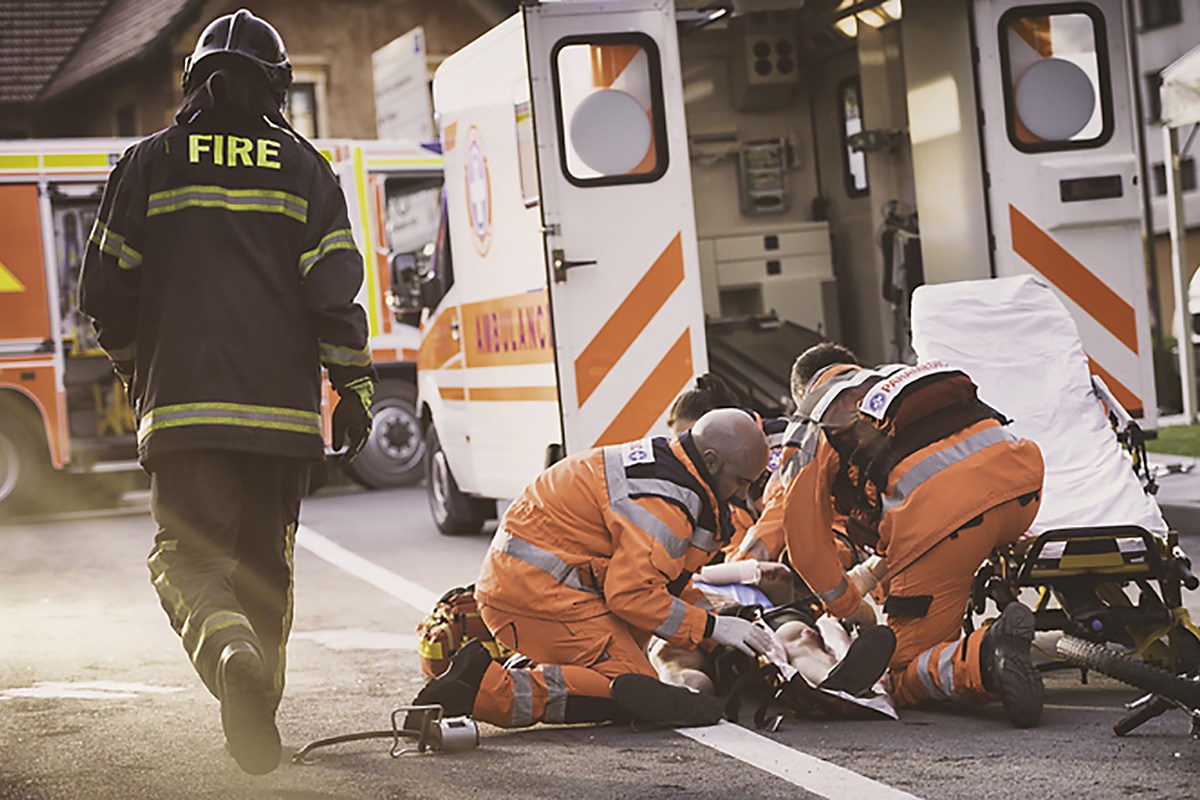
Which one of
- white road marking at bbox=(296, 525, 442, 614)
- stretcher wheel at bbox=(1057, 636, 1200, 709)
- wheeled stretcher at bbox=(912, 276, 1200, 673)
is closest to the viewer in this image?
stretcher wheel at bbox=(1057, 636, 1200, 709)

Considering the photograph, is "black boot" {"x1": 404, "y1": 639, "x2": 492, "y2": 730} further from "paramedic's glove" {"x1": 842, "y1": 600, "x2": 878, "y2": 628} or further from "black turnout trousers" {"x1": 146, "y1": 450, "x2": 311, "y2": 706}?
"paramedic's glove" {"x1": 842, "y1": 600, "x2": 878, "y2": 628}

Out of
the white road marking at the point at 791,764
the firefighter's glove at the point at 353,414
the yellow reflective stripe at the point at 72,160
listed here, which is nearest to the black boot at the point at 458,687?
the white road marking at the point at 791,764

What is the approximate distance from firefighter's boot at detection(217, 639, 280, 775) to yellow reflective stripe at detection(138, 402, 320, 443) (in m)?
0.67

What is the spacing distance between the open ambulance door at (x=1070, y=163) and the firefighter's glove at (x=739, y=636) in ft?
11.5

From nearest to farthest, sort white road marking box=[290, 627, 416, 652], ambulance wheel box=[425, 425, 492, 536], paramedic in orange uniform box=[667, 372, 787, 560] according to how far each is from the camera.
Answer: paramedic in orange uniform box=[667, 372, 787, 560], white road marking box=[290, 627, 416, 652], ambulance wheel box=[425, 425, 492, 536]

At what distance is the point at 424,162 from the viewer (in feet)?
57.6

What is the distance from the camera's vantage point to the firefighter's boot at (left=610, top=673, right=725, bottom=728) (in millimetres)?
5738

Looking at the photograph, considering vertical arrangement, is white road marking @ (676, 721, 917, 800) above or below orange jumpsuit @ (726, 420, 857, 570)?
below

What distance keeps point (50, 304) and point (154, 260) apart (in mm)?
11340

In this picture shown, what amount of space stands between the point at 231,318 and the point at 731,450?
1.52 meters

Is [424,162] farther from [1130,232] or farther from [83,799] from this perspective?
[83,799]

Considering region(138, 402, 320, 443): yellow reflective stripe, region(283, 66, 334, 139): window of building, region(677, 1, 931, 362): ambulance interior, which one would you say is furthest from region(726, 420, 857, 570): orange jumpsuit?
region(283, 66, 334, 139): window of building

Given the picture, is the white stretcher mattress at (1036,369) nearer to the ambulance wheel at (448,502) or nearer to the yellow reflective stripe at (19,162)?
the ambulance wheel at (448,502)

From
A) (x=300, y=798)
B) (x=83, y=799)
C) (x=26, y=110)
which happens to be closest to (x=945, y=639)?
(x=300, y=798)
